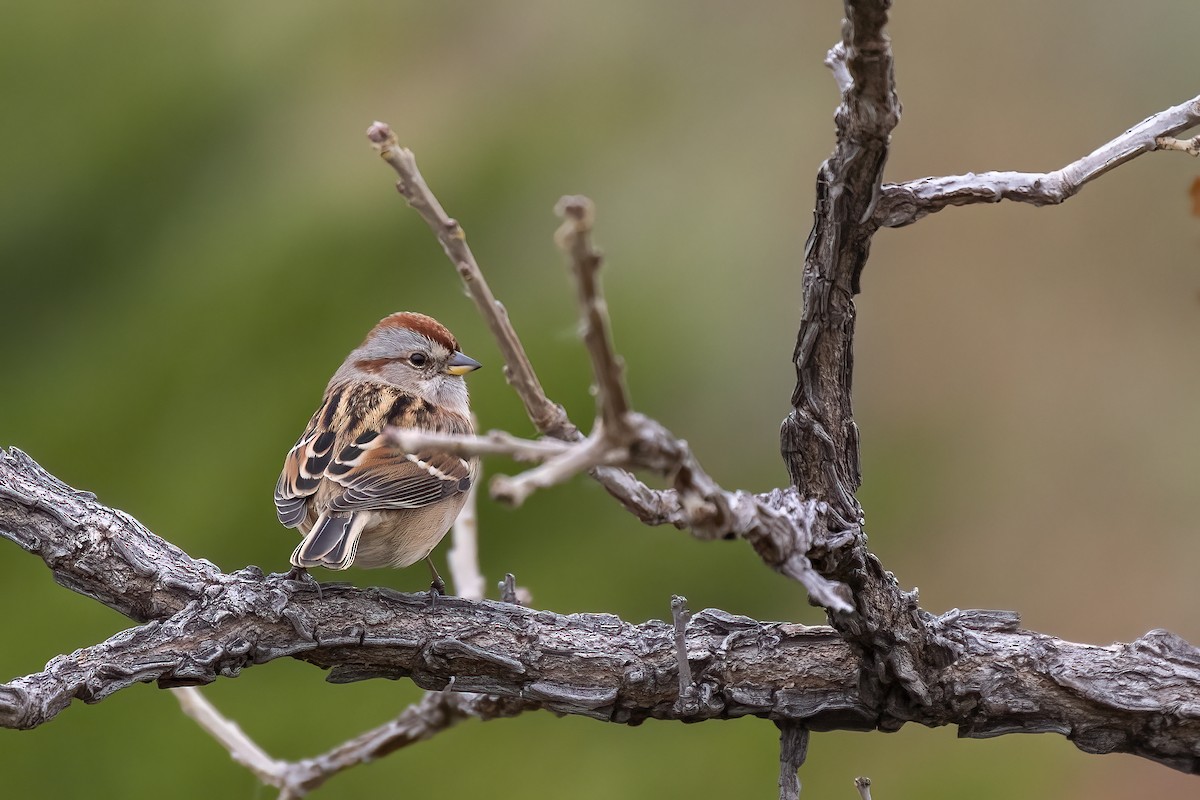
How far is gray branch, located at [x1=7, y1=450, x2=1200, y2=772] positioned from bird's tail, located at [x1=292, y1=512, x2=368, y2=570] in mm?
108

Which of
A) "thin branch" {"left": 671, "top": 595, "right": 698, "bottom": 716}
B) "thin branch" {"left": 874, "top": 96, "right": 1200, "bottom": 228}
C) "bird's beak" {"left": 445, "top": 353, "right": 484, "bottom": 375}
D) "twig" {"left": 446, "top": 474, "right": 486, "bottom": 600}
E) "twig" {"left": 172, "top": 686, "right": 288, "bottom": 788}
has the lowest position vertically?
"twig" {"left": 172, "top": 686, "right": 288, "bottom": 788}

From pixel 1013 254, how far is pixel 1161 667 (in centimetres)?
363

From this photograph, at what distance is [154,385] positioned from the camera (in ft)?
14.9

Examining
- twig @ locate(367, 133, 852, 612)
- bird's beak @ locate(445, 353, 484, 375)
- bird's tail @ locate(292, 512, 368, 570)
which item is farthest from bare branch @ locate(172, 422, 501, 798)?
twig @ locate(367, 133, 852, 612)

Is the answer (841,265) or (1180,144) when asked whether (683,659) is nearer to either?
(841,265)

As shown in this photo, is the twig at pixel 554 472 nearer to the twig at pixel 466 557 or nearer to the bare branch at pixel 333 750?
the bare branch at pixel 333 750

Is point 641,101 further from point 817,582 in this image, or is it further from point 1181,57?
point 817,582

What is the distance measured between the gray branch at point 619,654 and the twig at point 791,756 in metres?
0.02

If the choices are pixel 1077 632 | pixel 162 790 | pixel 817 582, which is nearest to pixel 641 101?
pixel 1077 632

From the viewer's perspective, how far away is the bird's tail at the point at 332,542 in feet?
7.20

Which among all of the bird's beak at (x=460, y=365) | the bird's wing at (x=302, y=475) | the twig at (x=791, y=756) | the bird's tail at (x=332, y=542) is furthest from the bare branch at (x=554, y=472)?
the bird's beak at (x=460, y=365)

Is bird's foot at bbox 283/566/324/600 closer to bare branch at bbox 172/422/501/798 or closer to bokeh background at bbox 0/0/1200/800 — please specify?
bare branch at bbox 172/422/501/798

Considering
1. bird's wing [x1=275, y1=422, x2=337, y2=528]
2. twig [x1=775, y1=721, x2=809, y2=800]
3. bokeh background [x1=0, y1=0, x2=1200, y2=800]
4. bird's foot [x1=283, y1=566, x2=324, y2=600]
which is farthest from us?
bokeh background [x1=0, y1=0, x2=1200, y2=800]

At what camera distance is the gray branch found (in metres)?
1.96
